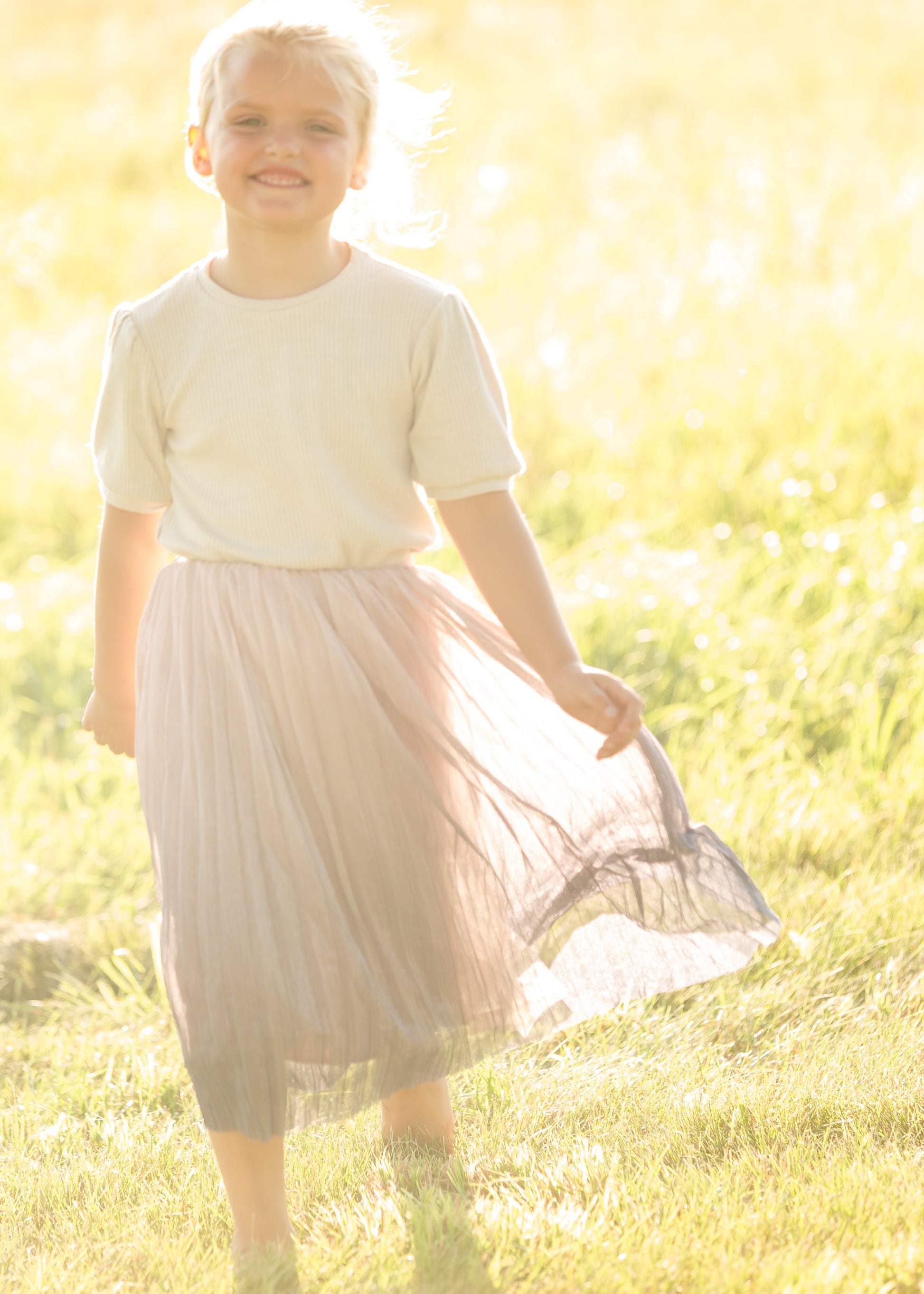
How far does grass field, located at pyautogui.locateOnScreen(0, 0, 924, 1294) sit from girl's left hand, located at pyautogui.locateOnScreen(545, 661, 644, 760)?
651 mm

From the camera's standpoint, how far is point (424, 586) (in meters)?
2.10

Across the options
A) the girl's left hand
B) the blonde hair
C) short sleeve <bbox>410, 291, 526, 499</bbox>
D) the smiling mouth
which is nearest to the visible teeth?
the smiling mouth

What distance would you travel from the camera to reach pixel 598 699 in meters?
1.97

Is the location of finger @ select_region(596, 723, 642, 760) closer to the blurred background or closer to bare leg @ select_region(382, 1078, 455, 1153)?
bare leg @ select_region(382, 1078, 455, 1153)

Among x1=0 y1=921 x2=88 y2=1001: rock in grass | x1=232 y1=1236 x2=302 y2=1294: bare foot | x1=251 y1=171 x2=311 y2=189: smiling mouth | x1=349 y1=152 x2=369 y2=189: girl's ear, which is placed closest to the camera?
x1=232 y1=1236 x2=302 y2=1294: bare foot

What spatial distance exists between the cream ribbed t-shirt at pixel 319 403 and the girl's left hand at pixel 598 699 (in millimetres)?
280

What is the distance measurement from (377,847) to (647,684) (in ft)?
6.76

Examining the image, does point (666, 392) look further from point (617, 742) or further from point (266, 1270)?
point (266, 1270)

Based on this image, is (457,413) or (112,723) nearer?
(457,413)

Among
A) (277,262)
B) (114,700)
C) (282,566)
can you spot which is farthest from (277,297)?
(114,700)

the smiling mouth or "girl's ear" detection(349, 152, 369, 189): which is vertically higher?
"girl's ear" detection(349, 152, 369, 189)

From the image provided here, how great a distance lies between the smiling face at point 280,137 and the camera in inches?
76.4

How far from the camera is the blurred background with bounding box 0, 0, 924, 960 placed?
3.66 meters

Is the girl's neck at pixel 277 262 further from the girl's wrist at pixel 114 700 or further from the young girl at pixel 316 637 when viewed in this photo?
the girl's wrist at pixel 114 700
